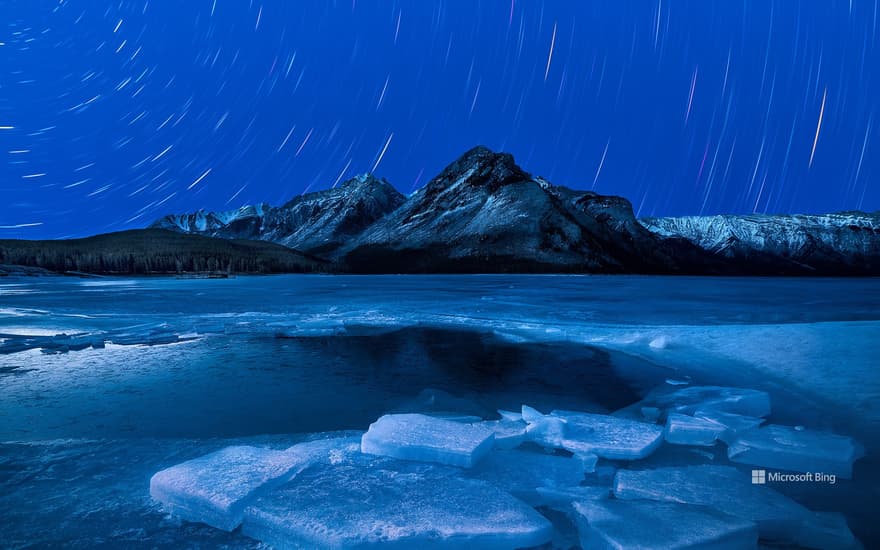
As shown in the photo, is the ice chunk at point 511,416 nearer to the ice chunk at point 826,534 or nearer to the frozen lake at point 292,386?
the frozen lake at point 292,386

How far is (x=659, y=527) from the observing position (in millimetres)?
3771

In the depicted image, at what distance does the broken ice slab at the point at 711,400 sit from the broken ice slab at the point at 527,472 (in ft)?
10.6

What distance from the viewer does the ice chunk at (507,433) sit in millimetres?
5852

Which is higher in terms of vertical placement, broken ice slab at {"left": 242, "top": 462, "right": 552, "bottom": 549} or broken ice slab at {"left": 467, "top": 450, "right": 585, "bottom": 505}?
broken ice slab at {"left": 242, "top": 462, "right": 552, "bottom": 549}

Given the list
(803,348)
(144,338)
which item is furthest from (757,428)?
(144,338)

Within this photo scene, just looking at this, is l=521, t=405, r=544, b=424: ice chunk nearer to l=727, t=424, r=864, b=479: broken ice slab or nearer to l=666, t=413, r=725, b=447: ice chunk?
l=666, t=413, r=725, b=447: ice chunk

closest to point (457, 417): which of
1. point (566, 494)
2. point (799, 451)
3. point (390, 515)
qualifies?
point (566, 494)

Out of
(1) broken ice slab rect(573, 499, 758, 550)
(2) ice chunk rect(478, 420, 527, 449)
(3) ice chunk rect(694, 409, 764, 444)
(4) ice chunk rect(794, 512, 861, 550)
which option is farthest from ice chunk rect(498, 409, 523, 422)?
(4) ice chunk rect(794, 512, 861, 550)

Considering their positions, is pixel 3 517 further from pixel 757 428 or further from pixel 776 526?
pixel 757 428

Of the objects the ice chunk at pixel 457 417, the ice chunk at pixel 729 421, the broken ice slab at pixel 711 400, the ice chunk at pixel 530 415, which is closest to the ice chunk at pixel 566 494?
the ice chunk at pixel 530 415

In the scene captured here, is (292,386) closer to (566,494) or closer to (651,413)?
(566,494)

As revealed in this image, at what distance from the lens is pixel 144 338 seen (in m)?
15.0

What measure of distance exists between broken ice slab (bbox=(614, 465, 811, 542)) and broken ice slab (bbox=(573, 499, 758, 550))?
0.23 metres

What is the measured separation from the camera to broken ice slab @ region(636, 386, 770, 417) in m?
7.38
